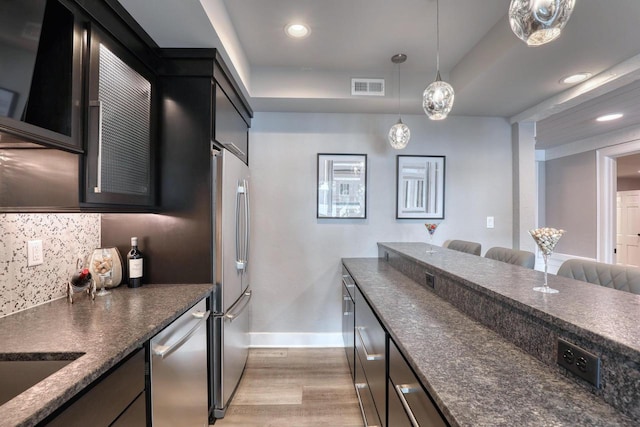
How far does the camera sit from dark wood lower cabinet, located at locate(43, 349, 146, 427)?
0.83 metres

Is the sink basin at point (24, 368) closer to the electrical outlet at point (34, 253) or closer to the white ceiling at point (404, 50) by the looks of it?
the electrical outlet at point (34, 253)

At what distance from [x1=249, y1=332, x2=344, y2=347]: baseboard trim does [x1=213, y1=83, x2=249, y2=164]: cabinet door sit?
1866 mm

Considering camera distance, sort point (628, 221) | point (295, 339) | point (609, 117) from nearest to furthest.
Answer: point (295, 339) < point (609, 117) < point (628, 221)

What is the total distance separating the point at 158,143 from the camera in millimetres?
1909

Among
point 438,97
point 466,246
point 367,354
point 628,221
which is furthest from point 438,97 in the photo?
point 628,221

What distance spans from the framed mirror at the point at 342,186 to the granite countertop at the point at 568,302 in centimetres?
143

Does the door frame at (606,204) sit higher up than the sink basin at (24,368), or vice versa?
the door frame at (606,204)

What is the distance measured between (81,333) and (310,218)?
7.19 ft

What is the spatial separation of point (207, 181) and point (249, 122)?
1348 millimetres

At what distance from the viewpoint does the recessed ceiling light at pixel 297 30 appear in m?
2.12

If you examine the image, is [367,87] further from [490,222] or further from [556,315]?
[556,315]

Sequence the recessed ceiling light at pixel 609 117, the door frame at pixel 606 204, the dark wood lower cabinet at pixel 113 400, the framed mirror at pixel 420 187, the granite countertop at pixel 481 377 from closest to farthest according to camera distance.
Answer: the granite countertop at pixel 481 377 → the dark wood lower cabinet at pixel 113 400 → the framed mirror at pixel 420 187 → the recessed ceiling light at pixel 609 117 → the door frame at pixel 606 204

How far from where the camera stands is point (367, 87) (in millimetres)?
2768

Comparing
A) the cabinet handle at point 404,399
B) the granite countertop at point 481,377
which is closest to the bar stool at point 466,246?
the granite countertop at point 481,377
